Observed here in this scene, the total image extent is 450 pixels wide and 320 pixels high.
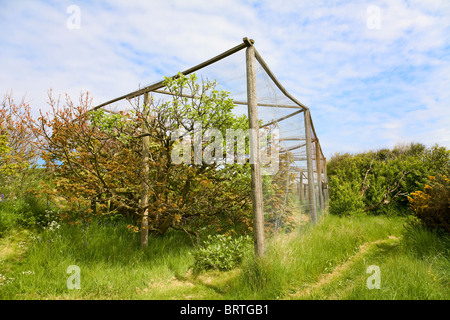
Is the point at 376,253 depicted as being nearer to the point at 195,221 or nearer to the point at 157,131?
the point at 195,221

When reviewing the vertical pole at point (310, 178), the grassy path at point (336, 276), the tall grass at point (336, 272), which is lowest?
the grassy path at point (336, 276)

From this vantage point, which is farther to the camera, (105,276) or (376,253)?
(376,253)

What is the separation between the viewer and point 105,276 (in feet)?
14.0

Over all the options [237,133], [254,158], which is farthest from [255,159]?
[237,133]

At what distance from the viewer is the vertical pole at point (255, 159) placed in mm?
4207

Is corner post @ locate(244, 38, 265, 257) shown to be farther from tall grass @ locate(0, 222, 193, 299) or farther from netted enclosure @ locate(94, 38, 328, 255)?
tall grass @ locate(0, 222, 193, 299)

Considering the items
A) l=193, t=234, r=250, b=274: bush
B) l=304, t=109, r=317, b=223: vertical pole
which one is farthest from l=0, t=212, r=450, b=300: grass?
l=304, t=109, r=317, b=223: vertical pole

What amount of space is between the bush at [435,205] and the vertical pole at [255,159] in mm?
3521

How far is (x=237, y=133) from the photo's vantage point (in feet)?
17.5

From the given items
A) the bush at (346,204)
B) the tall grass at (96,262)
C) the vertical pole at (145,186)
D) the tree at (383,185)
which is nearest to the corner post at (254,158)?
the tall grass at (96,262)

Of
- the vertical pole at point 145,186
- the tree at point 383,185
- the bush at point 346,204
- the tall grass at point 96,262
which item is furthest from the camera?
the tree at point 383,185

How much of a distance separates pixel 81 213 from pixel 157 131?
2512mm

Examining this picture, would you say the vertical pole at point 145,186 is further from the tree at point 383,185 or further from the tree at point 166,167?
the tree at point 383,185
